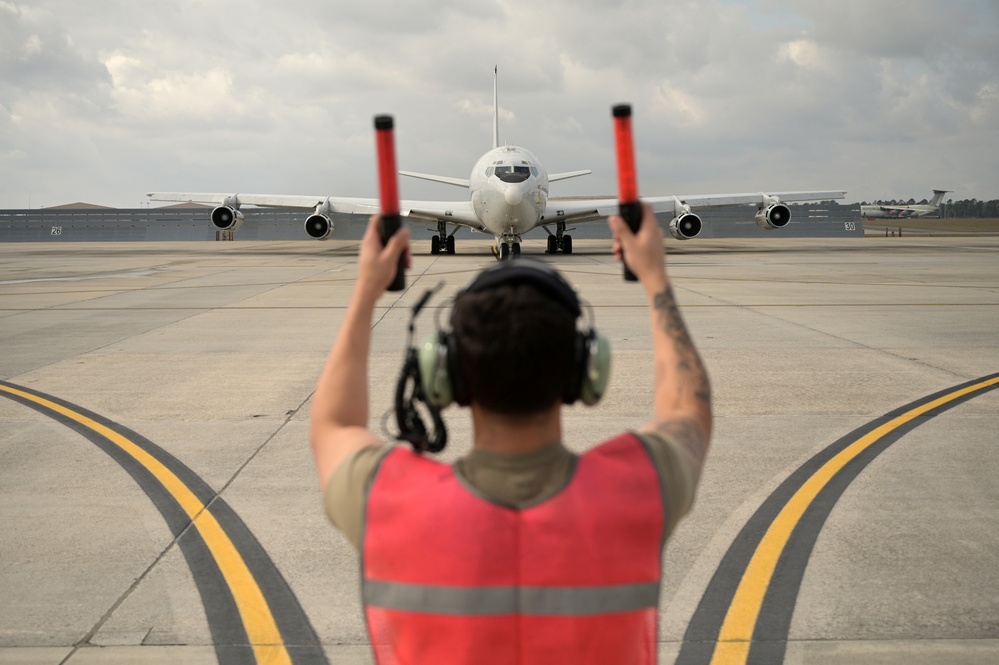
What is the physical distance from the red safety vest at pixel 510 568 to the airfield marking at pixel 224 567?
2.51 meters

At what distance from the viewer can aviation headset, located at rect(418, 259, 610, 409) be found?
1899mm

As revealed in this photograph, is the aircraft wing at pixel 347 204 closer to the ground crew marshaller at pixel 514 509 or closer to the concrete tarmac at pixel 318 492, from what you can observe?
the concrete tarmac at pixel 318 492

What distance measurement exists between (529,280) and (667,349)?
564 millimetres

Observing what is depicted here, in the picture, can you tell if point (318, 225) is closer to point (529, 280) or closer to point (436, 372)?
point (436, 372)

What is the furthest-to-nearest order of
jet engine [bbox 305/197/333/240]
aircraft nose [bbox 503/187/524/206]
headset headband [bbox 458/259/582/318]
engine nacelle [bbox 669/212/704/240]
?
engine nacelle [bbox 669/212/704/240], jet engine [bbox 305/197/333/240], aircraft nose [bbox 503/187/524/206], headset headband [bbox 458/259/582/318]

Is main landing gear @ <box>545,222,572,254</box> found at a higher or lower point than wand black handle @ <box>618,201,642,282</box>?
higher

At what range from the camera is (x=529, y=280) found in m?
1.89

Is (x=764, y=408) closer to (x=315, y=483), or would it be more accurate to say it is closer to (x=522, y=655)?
(x=315, y=483)

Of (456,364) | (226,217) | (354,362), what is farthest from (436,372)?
(226,217)

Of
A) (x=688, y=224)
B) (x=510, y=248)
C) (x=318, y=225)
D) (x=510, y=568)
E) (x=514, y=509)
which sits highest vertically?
(x=318, y=225)

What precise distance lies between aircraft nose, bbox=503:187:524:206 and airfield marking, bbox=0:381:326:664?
21072mm

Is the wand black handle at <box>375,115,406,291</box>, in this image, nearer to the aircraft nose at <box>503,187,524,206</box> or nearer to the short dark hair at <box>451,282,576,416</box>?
the short dark hair at <box>451,282,576,416</box>

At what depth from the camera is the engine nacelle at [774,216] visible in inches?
1469

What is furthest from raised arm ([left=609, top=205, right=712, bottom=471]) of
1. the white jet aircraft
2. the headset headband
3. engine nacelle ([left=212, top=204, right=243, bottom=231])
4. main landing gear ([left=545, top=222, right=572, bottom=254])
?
engine nacelle ([left=212, top=204, right=243, bottom=231])
